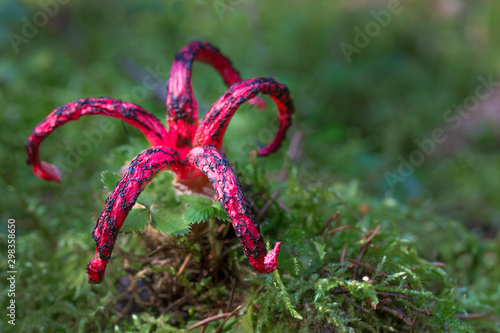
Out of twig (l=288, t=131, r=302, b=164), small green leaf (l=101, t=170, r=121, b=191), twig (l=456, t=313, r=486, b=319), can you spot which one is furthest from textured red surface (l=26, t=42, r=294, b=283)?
twig (l=288, t=131, r=302, b=164)

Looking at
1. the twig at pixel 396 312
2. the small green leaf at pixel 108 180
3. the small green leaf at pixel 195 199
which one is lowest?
the twig at pixel 396 312

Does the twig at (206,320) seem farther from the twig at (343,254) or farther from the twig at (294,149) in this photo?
the twig at (294,149)

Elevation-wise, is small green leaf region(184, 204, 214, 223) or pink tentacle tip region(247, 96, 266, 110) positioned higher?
pink tentacle tip region(247, 96, 266, 110)

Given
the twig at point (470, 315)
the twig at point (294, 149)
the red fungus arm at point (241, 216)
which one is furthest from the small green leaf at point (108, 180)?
the twig at point (294, 149)

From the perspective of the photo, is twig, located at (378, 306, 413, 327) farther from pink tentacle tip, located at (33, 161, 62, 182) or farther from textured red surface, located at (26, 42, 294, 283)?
pink tentacle tip, located at (33, 161, 62, 182)

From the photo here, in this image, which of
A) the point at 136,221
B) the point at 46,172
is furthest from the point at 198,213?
the point at 46,172
